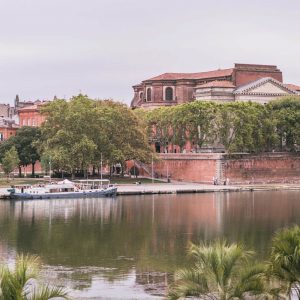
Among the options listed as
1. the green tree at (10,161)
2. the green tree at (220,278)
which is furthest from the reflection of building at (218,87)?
the green tree at (220,278)

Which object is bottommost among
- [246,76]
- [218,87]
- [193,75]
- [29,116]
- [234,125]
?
[234,125]

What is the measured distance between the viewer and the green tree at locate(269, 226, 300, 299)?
18.7 meters

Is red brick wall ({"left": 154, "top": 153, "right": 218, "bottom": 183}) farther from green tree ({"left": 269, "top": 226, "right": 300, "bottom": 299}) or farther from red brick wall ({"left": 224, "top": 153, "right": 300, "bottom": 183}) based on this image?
green tree ({"left": 269, "top": 226, "right": 300, "bottom": 299})

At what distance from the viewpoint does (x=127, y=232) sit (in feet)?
164

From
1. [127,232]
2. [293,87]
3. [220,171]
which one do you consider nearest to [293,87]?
[293,87]

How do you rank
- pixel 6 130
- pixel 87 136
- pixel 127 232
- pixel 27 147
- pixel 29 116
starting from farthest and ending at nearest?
pixel 29 116 < pixel 6 130 < pixel 27 147 < pixel 87 136 < pixel 127 232

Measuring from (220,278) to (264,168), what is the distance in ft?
295

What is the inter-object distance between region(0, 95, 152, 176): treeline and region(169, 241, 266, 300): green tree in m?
75.3

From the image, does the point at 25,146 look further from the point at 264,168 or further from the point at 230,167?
the point at 264,168

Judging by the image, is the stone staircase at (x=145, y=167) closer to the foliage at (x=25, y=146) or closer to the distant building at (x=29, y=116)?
the foliage at (x=25, y=146)

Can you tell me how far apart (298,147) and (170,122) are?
751 inches

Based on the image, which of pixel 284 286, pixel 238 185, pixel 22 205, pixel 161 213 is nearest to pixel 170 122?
pixel 238 185

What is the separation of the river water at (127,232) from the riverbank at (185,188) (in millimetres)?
3747

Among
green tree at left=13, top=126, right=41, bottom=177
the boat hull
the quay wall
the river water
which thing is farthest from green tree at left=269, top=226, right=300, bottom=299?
green tree at left=13, top=126, right=41, bottom=177
